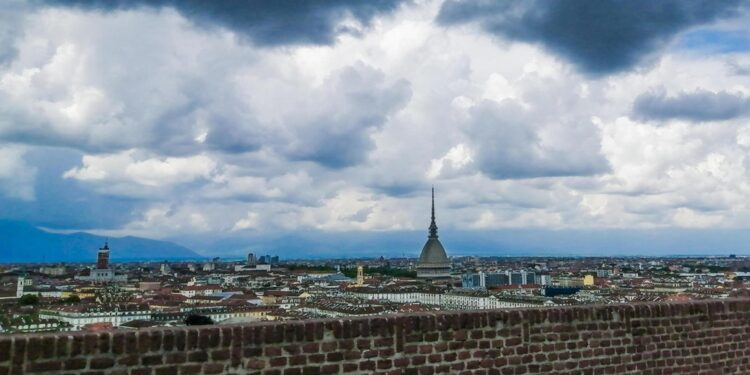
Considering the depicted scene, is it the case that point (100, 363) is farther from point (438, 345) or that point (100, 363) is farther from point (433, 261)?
point (433, 261)

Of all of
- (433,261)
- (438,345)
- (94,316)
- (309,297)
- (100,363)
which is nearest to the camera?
(100,363)

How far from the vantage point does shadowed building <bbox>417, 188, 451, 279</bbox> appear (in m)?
152

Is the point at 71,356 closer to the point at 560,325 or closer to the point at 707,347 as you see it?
the point at 560,325

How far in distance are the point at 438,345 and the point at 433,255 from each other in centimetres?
14732

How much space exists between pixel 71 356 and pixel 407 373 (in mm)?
3471

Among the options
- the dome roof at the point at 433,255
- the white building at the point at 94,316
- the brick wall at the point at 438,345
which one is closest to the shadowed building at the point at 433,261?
the dome roof at the point at 433,255

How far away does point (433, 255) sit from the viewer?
155m

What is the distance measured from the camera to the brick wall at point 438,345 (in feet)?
20.8

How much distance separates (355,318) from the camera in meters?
7.73

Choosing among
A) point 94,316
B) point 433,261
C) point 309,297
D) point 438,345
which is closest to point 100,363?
point 438,345

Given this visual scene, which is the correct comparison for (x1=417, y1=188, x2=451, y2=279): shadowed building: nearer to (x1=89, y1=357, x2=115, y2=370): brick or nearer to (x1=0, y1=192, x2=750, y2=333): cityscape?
(x1=0, y1=192, x2=750, y2=333): cityscape

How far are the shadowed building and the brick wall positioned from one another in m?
141

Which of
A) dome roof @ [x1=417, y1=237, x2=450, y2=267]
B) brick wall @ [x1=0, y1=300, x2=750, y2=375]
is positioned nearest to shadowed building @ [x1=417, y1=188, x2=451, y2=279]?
dome roof @ [x1=417, y1=237, x2=450, y2=267]

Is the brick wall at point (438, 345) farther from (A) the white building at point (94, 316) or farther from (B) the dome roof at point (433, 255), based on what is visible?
(B) the dome roof at point (433, 255)
